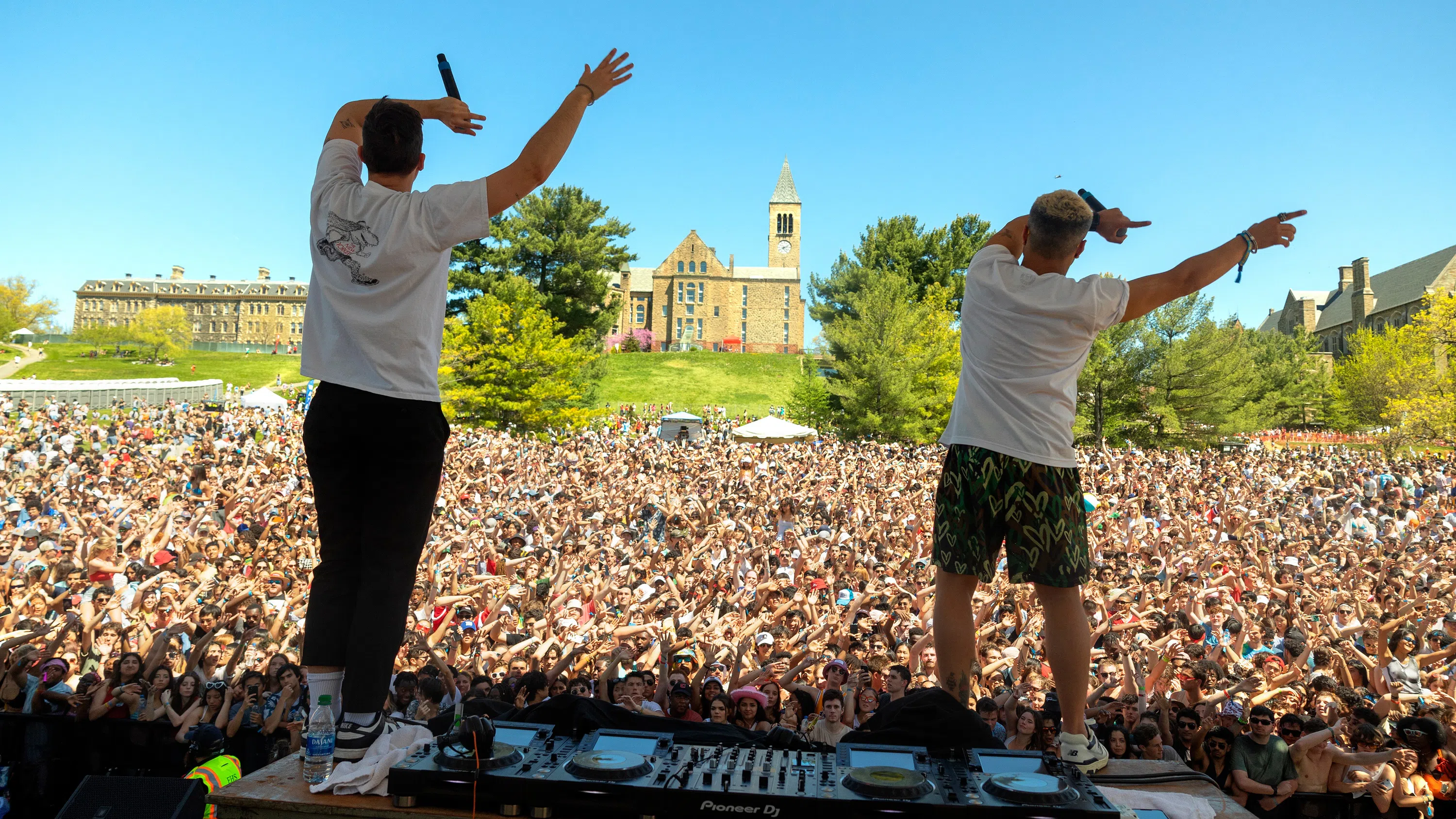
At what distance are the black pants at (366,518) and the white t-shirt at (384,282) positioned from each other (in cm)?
5

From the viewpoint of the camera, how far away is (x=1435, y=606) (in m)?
8.40

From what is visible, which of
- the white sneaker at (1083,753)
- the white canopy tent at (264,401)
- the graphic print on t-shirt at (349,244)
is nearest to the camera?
the graphic print on t-shirt at (349,244)

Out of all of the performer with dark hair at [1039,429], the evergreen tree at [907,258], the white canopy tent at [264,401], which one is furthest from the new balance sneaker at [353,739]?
the evergreen tree at [907,258]

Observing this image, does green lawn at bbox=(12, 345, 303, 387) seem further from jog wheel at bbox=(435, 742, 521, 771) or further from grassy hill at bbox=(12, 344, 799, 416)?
jog wheel at bbox=(435, 742, 521, 771)

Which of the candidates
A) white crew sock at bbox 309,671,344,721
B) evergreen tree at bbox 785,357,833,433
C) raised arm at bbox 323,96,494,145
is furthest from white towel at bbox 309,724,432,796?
evergreen tree at bbox 785,357,833,433

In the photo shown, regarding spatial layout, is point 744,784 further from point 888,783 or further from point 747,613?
point 747,613

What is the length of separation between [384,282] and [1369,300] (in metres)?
84.0

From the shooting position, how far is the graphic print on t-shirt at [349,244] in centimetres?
193

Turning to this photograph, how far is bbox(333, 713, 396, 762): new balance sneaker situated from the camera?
1823mm

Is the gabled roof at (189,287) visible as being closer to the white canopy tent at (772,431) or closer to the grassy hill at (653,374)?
the grassy hill at (653,374)

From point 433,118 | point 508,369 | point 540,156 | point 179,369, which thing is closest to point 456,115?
point 433,118

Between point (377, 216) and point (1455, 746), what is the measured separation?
552 cm

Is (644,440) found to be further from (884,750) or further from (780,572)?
(884,750)

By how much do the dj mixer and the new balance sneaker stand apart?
0.49 ft
